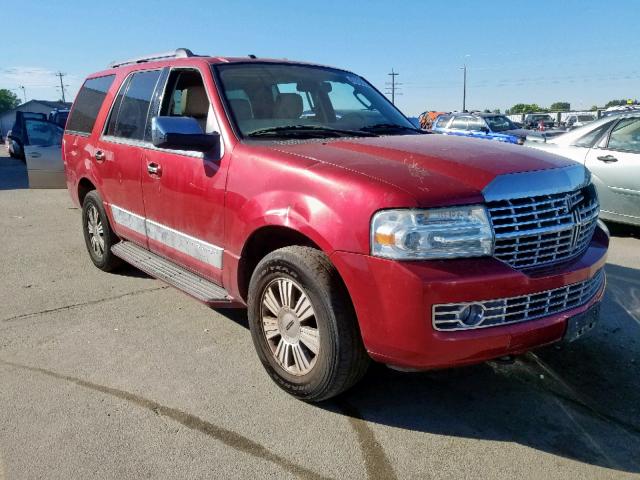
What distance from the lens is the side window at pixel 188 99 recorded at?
11.9 ft

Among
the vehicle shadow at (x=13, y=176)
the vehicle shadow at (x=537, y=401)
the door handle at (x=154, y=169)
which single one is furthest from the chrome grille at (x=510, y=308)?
the vehicle shadow at (x=13, y=176)

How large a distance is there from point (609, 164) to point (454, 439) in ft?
16.9

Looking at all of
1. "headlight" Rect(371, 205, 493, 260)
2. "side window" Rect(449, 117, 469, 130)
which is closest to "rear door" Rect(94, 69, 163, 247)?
"headlight" Rect(371, 205, 493, 260)

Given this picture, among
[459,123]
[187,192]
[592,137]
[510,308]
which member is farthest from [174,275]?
[459,123]

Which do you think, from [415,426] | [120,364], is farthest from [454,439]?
[120,364]

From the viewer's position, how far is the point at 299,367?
9.59 ft

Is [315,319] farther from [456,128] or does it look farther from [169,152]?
[456,128]

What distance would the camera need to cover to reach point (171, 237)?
154 inches

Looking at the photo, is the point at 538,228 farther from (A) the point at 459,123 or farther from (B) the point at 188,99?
(A) the point at 459,123

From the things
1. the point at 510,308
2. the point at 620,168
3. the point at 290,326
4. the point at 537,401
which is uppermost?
the point at 620,168

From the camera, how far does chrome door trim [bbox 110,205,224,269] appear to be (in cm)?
348

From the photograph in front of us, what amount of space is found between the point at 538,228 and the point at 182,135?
2.03 metres

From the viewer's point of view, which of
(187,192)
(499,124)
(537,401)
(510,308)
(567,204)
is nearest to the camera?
(510,308)

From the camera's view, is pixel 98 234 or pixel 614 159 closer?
pixel 98 234
